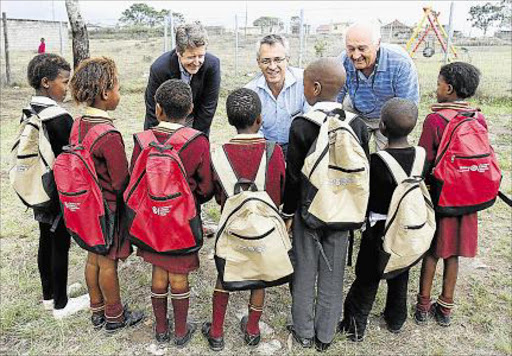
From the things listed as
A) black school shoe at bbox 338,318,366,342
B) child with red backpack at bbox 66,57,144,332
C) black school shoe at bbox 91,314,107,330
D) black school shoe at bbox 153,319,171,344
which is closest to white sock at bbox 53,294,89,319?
black school shoe at bbox 91,314,107,330

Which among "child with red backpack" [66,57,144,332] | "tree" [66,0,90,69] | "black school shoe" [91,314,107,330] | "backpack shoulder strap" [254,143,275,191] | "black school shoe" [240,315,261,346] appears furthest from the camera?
"tree" [66,0,90,69]

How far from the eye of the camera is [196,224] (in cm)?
253

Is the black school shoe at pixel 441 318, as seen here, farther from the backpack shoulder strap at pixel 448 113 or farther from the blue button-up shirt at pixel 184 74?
the blue button-up shirt at pixel 184 74

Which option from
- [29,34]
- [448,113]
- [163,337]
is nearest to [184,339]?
[163,337]

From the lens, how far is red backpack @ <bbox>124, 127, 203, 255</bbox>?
2365 millimetres

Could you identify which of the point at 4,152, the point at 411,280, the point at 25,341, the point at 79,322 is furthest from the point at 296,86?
the point at 4,152

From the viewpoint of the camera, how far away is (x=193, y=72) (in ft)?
11.0

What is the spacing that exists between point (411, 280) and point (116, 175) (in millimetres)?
2415

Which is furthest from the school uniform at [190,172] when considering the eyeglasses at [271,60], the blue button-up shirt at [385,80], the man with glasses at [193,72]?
the blue button-up shirt at [385,80]

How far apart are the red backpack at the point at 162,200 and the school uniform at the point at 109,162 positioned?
0.40 ft

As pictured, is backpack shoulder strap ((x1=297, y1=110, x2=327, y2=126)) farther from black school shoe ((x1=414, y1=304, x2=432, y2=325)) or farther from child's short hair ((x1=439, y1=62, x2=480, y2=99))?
black school shoe ((x1=414, y1=304, x2=432, y2=325))

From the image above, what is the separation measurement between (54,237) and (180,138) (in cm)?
113

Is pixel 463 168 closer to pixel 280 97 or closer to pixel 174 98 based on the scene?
pixel 280 97

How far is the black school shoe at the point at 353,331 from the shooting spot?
2.90 meters
